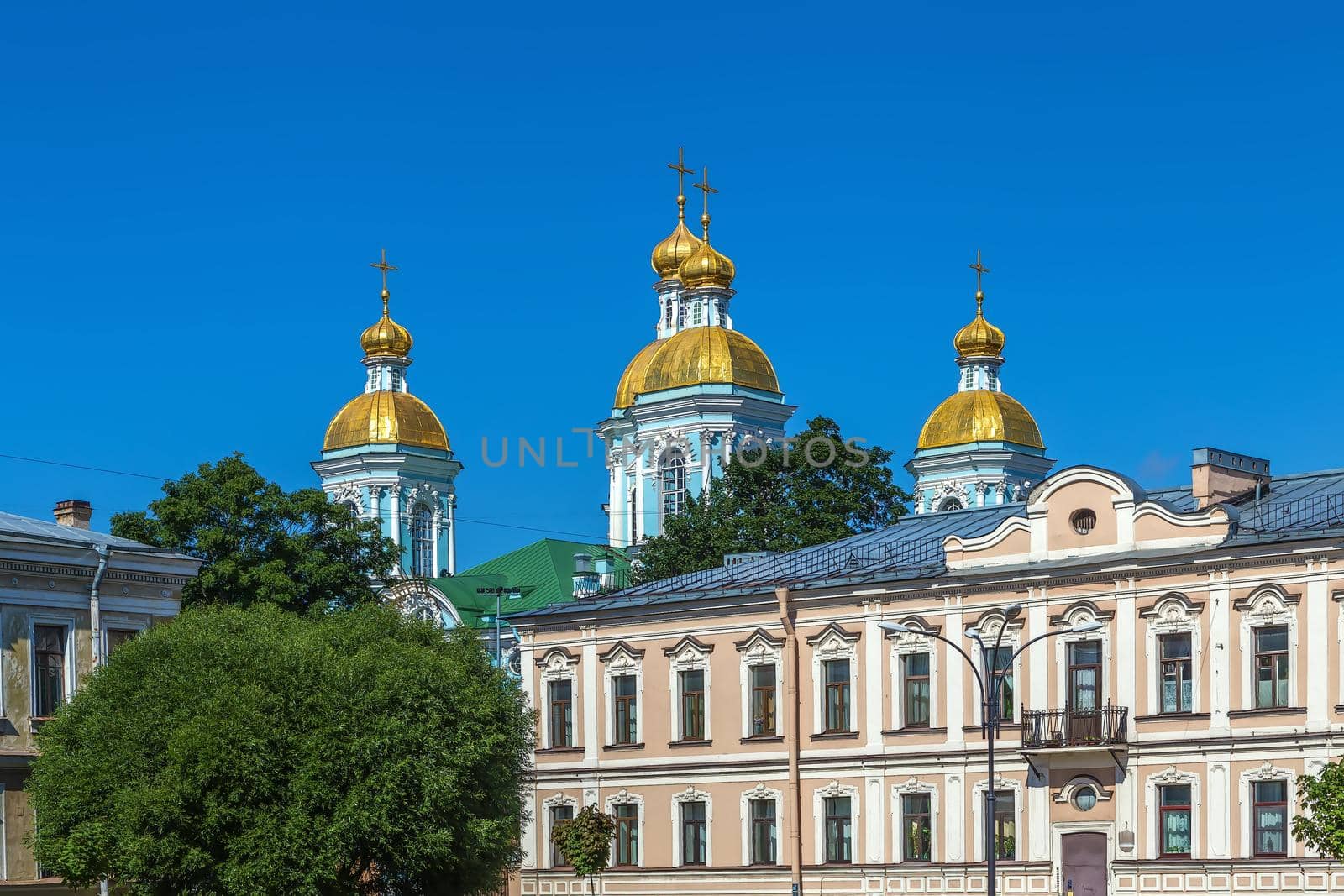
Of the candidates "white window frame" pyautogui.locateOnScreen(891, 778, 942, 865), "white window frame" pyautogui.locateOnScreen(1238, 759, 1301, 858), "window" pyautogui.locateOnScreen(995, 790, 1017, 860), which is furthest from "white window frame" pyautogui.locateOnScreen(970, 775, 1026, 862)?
"white window frame" pyautogui.locateOnScreen(1238, 759, 1301, 858)

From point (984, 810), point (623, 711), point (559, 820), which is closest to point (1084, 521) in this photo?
point (984, 810)

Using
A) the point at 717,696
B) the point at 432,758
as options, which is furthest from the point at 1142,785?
the point at 432,758

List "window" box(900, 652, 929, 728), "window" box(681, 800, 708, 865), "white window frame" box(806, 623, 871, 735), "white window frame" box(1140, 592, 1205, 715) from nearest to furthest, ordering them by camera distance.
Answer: "white window frame" box(1140, 592, 1205, 715), "window" box(900, 652, 929, 728), "white window frame" box(806, 623, 871, 735), "window" box(681, 800, 708, 865)

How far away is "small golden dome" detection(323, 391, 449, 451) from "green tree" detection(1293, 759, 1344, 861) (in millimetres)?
83242

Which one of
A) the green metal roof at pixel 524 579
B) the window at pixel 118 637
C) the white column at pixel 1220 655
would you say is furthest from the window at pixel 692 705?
the green metal roof at pixel 524 579

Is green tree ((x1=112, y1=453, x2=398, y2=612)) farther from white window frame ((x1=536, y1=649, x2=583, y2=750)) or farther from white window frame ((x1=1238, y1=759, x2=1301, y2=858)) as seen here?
white window frame ((x1=1238, y1=759, x2=1301, y2=858))

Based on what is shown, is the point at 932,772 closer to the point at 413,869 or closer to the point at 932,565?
the point at 932,565

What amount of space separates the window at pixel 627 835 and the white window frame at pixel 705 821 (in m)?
1.13

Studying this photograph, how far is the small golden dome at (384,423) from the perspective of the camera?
119688mm

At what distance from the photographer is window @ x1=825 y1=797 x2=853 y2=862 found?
52.8 meters

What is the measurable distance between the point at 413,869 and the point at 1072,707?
14612 mm

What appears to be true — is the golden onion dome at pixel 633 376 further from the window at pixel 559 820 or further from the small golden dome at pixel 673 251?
the window at pixel 559 820

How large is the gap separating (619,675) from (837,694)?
6.03 m

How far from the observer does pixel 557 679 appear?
2295 inches
